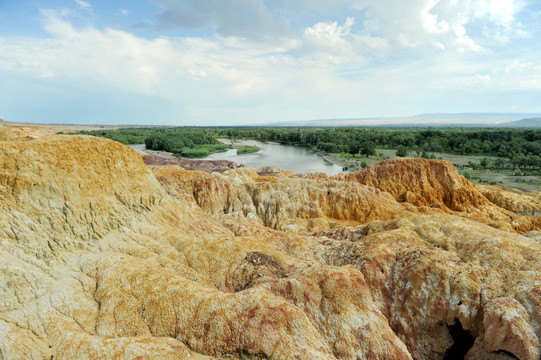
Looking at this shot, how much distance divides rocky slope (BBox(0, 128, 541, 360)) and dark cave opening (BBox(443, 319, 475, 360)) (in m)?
0.08

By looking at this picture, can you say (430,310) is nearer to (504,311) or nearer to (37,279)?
(504,311)

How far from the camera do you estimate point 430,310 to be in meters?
19.8

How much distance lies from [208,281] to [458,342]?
1707 centimetres

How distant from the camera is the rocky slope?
14555 millimetres

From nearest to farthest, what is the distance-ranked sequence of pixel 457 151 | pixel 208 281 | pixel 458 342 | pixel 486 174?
pixel 458 342 < pixel 208 281 < pixel 486 174 < pixel 457 151

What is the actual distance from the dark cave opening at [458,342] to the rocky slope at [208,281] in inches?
3.0

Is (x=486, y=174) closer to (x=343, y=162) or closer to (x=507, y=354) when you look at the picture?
(x=343, y=162)

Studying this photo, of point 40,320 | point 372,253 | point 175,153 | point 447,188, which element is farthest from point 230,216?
point 175,153

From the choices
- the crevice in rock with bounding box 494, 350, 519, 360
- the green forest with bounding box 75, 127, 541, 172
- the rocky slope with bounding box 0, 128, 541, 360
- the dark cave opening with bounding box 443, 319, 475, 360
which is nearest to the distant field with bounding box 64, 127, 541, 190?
the green forest with bounding box 75, 127, 541, 172

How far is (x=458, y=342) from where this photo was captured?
768 inches

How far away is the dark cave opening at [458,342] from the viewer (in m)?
19.2

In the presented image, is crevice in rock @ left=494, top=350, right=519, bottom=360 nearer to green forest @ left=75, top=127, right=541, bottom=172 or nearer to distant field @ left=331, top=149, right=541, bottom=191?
distant field @ left=331, top=149, right=541, bottom=191

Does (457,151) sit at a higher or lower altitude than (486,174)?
higher

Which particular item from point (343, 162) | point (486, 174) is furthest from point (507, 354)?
point (343, 162)
